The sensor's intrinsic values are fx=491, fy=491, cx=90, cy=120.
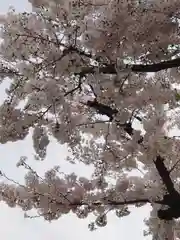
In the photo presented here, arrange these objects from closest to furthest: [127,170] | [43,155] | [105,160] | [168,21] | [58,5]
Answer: [58,5]
[168,21]
[43,155]
[105,160]
[127,170]

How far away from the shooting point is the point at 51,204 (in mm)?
6836

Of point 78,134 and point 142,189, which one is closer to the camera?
point 78,134

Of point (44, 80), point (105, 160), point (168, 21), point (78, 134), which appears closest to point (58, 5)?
point (44, 80)

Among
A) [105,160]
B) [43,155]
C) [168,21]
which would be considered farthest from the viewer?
[105,160]

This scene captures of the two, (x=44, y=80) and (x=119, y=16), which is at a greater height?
(x=119, y=16)

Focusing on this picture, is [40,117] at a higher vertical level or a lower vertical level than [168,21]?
lower

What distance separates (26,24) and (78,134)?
1.69 metres

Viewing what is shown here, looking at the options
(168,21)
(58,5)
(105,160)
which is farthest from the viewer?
(105,160)

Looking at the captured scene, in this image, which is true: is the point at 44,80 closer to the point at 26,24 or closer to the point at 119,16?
the point at 26,24

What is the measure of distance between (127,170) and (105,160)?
0.70 metres

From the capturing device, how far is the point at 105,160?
668cm

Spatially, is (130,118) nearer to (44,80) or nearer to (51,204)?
(44,80)

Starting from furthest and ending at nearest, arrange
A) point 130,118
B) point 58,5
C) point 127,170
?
1. point 127,170
2. point 130,118
3. point 58,5

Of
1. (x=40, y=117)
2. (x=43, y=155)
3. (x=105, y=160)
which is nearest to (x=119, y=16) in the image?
(x=40, y=117)
